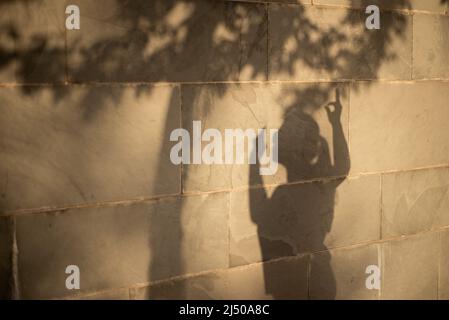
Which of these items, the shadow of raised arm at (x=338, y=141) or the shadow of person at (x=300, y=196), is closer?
the shadow of person at (x=300, y=196)

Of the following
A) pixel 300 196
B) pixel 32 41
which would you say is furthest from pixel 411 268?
pixel 32 41

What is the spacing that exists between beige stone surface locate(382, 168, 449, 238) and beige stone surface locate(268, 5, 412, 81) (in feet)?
4.43

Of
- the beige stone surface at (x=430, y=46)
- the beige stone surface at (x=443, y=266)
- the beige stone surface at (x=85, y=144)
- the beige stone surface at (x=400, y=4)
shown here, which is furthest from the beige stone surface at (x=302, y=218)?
the beige stone surface at (x=400, y=4)

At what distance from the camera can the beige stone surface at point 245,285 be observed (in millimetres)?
5332

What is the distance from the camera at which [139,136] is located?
5004 mm

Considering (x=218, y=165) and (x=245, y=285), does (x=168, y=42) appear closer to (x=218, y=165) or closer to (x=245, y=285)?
(x=218, y=165)

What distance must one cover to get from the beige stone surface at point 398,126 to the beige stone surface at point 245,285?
1.47 m

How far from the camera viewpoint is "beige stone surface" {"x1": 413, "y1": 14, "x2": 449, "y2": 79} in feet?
21.1

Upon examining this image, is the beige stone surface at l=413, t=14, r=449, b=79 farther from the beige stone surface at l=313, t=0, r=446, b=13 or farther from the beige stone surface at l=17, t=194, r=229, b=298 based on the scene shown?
the beige stone surface at l=17, t=194, r=229, b=298

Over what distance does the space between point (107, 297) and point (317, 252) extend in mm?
2540

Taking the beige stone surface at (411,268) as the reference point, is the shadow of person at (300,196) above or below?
above

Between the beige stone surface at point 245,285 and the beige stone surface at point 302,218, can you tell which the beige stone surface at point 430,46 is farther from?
the beige stone surface at point 245,285

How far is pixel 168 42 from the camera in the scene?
5.02 metres

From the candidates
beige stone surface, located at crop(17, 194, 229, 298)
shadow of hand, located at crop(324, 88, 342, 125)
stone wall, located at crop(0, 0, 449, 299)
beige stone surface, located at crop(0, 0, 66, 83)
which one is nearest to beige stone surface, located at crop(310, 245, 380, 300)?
stone wall, located at crop(0, 0, 449, 299)
